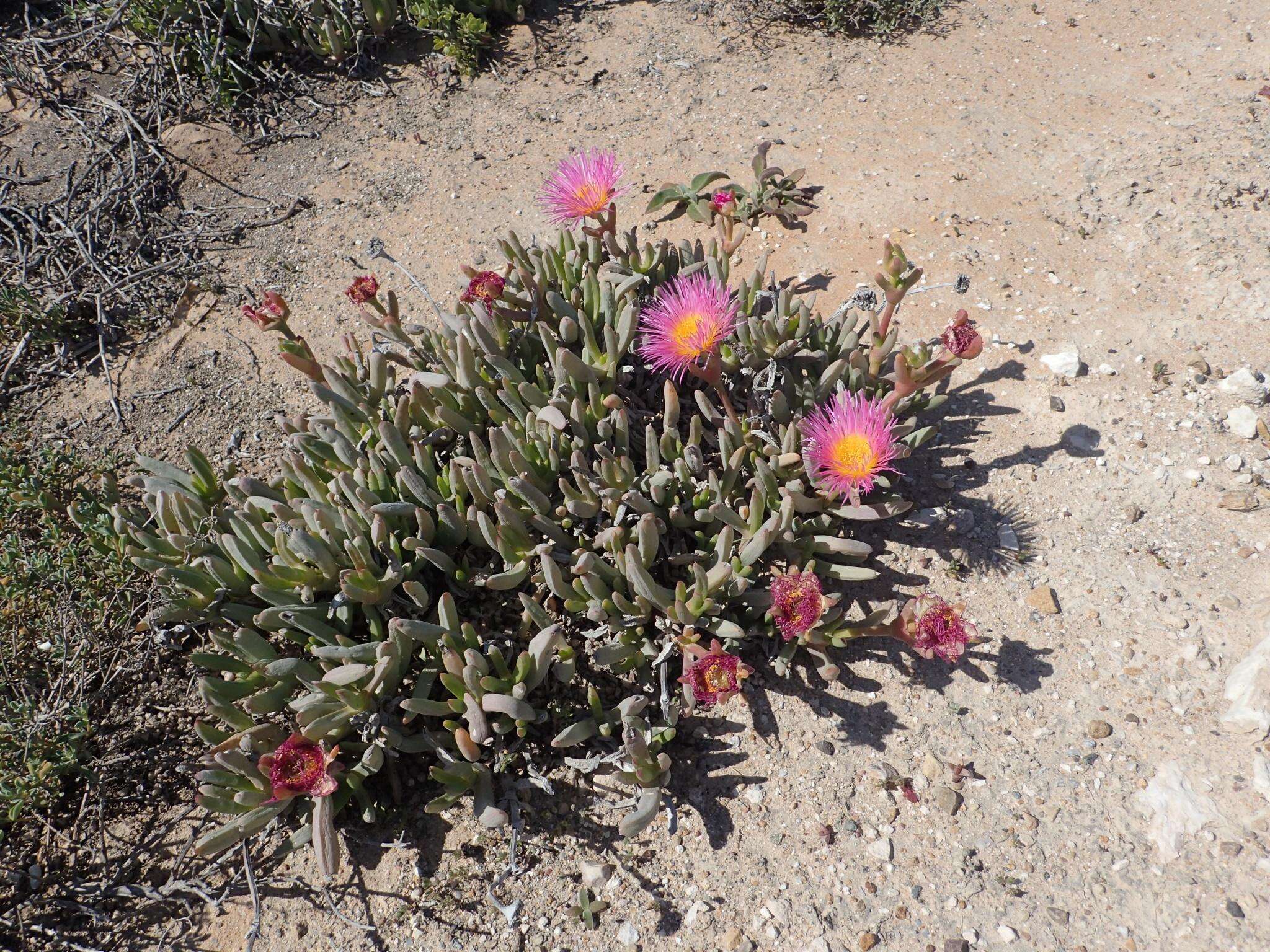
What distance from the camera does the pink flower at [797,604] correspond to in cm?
197

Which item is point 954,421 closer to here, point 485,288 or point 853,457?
point 853,457

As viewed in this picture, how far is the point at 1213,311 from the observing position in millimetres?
2832

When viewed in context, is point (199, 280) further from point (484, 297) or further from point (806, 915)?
point (806, 915)

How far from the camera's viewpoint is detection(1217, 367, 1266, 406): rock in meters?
2.56

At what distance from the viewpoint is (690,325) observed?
2.29m

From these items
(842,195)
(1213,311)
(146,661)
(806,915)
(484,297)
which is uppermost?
(484,297)

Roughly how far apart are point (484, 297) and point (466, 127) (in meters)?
2.21

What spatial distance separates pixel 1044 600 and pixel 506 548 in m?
1.62

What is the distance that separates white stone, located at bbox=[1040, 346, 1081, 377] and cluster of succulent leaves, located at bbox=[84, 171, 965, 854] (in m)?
0.60

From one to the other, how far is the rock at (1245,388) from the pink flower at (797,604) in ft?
5.69

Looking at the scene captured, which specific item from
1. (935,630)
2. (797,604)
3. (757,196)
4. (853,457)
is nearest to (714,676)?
(797,604)

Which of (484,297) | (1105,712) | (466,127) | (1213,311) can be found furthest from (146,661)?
(1213,311)

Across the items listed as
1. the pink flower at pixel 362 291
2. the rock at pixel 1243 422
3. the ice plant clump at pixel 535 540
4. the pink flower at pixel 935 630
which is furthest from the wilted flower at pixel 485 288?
the rock at pixel 1243 422

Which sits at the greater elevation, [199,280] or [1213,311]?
[199,280]
